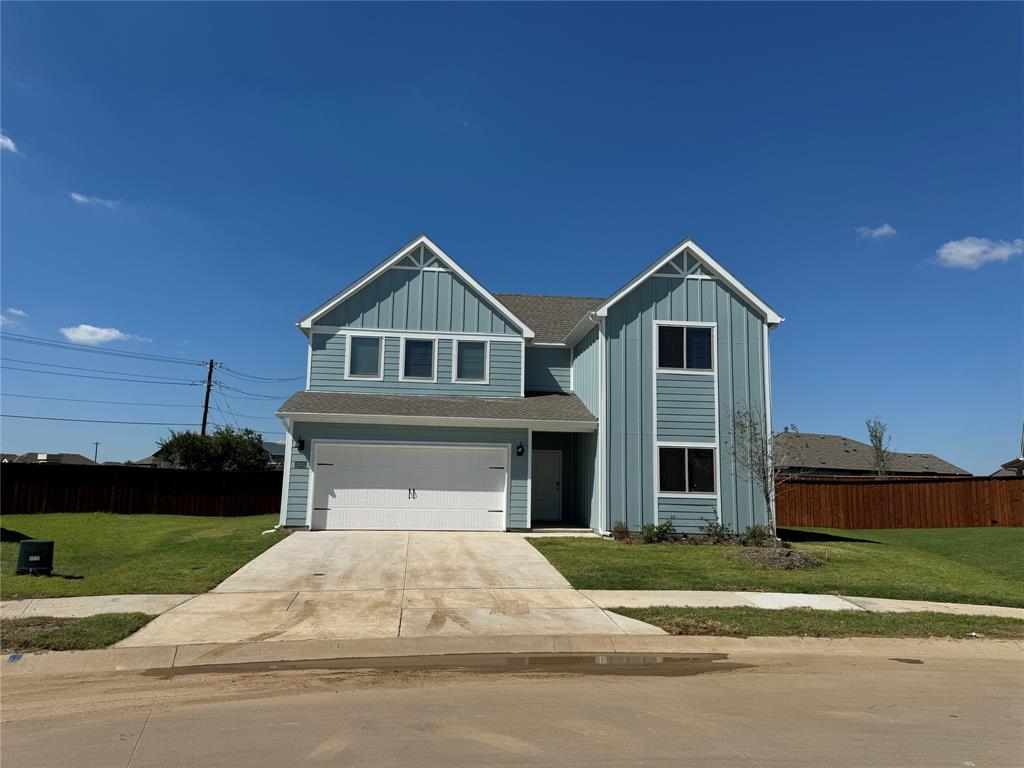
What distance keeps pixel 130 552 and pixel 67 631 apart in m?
6.95

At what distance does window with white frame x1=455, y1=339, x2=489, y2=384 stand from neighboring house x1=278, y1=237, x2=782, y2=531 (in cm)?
4

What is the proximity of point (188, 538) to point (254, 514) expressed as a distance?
984 centimetres

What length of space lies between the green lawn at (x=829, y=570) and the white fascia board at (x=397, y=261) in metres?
6.75

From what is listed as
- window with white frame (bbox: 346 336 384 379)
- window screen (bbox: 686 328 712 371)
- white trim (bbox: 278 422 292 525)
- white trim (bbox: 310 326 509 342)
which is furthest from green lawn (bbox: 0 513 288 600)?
window screen (bbox: 686 328 712 371)

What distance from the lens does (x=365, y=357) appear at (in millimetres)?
19188

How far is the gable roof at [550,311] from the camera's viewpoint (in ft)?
71.5

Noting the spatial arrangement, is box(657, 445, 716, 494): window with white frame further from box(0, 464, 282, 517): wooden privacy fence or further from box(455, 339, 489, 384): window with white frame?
box(0, 464, 282, 517): wooden privacy fence

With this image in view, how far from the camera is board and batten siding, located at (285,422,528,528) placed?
17266 millimetres

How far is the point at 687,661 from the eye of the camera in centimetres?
779

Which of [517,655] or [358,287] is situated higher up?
[358,287]

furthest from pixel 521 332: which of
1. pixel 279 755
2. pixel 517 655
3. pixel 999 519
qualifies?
pixel 999 519

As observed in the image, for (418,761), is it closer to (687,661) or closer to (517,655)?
(517,655)

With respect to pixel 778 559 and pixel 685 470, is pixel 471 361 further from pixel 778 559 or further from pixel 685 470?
pixel 778 559

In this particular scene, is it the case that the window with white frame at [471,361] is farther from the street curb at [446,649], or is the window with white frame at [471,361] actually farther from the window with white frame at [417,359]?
the street curb at [446,649]
